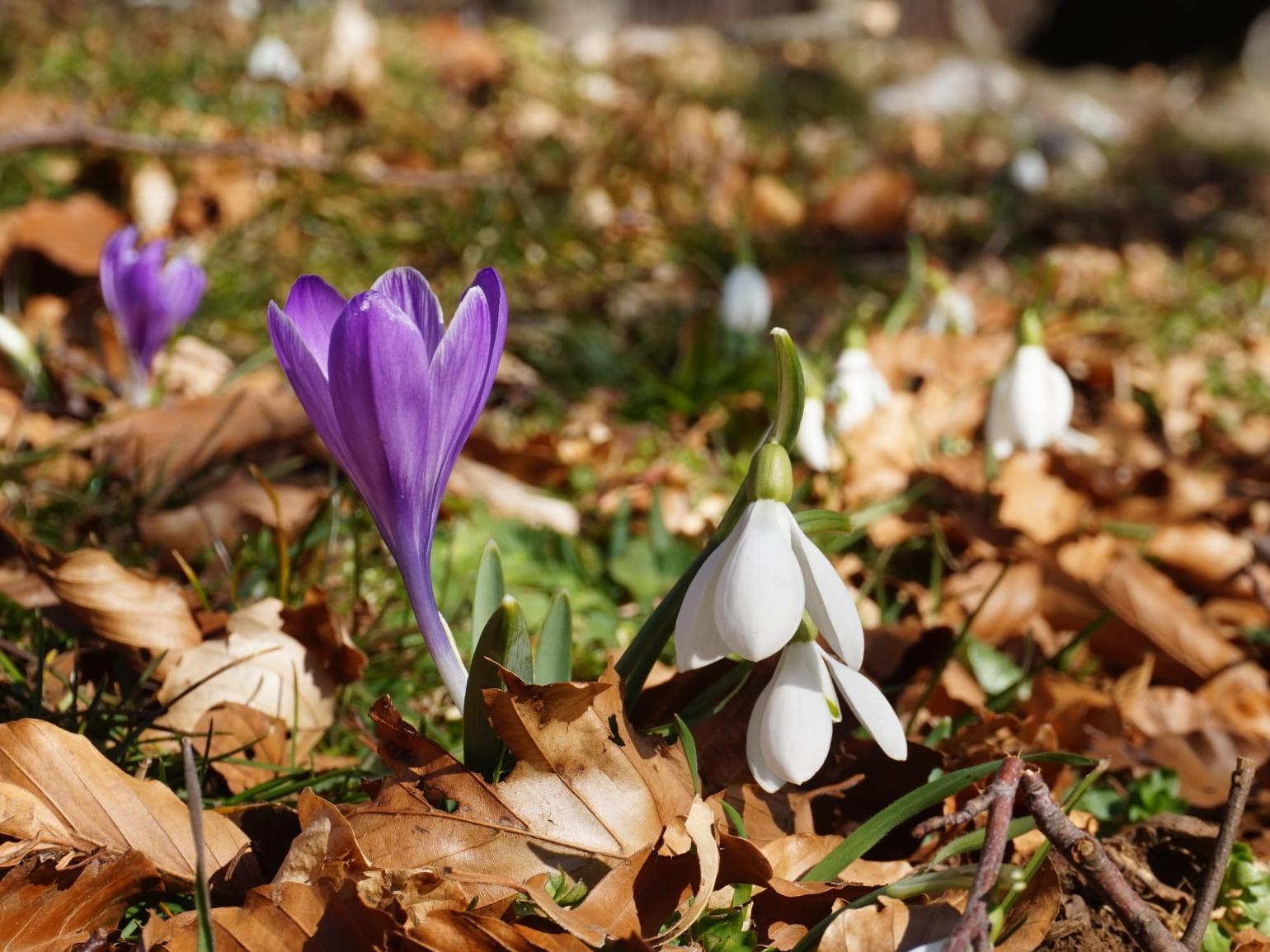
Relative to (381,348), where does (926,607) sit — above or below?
below

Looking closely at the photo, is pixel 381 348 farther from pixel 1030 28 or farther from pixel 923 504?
pixel 1030 28

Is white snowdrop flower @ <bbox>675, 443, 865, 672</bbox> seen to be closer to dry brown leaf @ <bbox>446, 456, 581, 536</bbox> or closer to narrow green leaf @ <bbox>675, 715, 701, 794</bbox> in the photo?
narrow green leaf @ <bbox>675, 715, 701, 794</bbox>

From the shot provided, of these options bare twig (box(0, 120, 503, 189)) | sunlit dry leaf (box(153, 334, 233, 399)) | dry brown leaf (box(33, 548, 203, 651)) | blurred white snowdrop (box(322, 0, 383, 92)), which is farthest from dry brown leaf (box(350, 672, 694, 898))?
blurred white snowdrop (box(322, 0, 383, 92))

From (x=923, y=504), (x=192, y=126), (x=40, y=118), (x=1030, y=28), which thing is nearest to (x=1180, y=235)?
(x=923, y=504)

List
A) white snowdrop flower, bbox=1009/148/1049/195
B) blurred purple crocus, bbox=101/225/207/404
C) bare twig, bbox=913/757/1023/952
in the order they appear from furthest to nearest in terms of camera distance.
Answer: white snowdrop flower, bbox=1009/148/1049/195, blurred purple crocus, bbox=101/225/207/404, bare twig, bbox=913/757/1023/952

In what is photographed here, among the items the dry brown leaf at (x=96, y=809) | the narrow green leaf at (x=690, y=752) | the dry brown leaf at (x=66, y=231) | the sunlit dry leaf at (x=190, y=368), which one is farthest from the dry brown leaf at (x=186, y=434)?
the narrow green leaf at (x=690, y=752)

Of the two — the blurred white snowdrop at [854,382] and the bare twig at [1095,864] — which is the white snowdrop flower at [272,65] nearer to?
the blurred white snowdrop at [854,382]

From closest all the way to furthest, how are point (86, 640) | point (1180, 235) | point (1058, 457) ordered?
1. point (86, 640)
2. point (1058, 457)
3. point (1180, 235)
